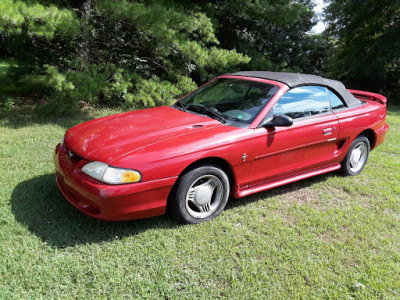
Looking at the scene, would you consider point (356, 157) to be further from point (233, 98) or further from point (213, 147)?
point (213, 147)

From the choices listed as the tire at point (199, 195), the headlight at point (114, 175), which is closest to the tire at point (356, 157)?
the tire at point (199, 195)

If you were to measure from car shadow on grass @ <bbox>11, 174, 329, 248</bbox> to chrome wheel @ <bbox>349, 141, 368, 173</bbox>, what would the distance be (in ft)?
6.25

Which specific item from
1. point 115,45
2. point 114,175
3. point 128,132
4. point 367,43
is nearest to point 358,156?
point 128,132

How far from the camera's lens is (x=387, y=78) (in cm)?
1452

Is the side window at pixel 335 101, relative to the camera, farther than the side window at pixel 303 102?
Yes

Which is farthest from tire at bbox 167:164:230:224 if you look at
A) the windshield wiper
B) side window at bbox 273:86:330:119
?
side window at bbox 273:86:330:119

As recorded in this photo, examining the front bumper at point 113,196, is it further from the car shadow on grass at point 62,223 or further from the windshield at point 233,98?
the windshield at point 233,98

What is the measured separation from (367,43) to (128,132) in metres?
14.5

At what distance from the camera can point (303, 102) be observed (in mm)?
3889

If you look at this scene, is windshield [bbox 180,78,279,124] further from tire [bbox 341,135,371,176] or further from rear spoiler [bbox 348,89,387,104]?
rear spoiler [bbox 348,89,387,104]

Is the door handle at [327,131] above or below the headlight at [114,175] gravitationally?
above

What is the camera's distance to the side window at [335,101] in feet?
13.8

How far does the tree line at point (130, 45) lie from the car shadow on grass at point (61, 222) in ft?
10.1

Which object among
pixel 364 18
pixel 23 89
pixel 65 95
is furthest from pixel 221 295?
pixel 364 18
